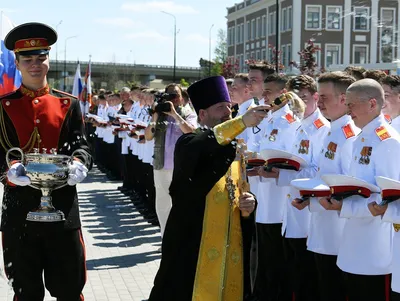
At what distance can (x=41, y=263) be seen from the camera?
5105 mm

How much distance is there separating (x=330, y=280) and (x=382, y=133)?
52.6 inches

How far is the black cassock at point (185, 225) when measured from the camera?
15.6 ft

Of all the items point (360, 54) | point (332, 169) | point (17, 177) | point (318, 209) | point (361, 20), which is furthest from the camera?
point (361, 20)

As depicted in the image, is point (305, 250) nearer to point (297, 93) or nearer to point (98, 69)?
point (297, 93)

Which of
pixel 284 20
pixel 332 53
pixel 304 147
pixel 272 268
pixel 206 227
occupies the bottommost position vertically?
pixel 272 268

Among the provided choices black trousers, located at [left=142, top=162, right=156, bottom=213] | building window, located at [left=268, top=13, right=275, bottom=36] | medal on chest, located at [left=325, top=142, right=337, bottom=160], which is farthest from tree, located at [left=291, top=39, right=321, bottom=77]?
building window, located at [left=268, top=13, right=275, bottom=36]

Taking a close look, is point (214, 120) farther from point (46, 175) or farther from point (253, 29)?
point (253, 29)

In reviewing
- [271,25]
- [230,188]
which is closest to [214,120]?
[230,188]

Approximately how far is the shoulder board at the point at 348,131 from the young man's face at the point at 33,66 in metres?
2.27

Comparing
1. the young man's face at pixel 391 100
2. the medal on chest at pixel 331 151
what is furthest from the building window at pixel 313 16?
the medal on chest at pixel 331 151

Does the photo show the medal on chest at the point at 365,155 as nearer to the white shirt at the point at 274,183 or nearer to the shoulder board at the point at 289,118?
Answer: the white shirt at the point at 274,183

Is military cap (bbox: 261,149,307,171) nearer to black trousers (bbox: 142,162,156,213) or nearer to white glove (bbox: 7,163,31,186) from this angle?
white glove (bbox: 7,163,31,186)

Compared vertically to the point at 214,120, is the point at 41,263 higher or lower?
lower

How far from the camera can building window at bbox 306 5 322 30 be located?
7194cm
